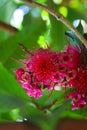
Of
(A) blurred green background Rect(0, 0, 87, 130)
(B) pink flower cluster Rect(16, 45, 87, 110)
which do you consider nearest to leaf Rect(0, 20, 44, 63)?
(A) blurred green background Rect(0, 0, 87, 130)

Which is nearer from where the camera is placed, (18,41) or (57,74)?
(57,74)

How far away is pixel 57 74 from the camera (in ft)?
1.76

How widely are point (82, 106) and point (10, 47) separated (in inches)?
12.3

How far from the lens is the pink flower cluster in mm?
539

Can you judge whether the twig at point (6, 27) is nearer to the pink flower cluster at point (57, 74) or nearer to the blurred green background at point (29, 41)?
the blurred green background at point (29, 41)

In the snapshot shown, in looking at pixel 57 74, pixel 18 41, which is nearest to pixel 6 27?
pixel 18 41

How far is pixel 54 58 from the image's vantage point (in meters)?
0.55

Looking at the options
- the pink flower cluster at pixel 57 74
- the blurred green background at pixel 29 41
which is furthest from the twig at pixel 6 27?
the pink flower cluster at pixel 57 74

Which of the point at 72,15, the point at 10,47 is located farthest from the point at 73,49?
the point at 72,15

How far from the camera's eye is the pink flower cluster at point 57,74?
539mm

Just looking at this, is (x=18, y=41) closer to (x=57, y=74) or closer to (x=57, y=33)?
(x=57, y=33)

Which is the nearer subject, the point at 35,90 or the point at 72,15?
the point at 35,90

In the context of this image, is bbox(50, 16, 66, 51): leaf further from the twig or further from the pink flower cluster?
the pink flower cluster

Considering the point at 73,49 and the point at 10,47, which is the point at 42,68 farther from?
the point at 10,47
